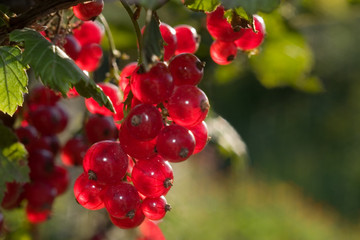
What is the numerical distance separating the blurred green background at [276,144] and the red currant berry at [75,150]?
36 cm

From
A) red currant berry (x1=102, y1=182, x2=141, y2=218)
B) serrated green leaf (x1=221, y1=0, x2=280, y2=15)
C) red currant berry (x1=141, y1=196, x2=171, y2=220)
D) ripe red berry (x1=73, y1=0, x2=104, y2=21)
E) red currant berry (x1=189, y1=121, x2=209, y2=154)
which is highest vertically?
serrated green leaf (x1=221, y1=0, x2=280, y2=15)

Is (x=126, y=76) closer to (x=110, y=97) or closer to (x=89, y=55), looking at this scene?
(x=110, y=97)

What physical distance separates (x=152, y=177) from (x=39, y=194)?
0.41 metres

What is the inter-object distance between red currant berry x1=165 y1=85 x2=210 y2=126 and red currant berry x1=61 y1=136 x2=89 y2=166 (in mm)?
368

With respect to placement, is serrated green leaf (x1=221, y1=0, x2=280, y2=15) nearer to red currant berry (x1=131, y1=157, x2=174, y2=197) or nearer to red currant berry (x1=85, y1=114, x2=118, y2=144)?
red currant berry (x1=131, y1=157, x2=174, y2=197)

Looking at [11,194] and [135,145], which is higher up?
[135,145]

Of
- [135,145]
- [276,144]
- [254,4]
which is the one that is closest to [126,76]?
[135,145]

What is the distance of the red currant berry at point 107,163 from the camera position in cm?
64

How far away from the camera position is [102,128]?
848mm

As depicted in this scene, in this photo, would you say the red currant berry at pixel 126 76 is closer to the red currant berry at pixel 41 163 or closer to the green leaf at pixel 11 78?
the green leaf at pixel 11 78

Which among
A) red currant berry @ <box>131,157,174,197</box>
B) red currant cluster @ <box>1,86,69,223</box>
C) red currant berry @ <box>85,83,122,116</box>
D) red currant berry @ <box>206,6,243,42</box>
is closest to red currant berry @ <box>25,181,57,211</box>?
red currant cluster @ <box>1,86,69,223</box>

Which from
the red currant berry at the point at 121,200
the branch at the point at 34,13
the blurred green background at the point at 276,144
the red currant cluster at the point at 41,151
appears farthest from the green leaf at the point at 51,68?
the blurred green background at the point at 276,144

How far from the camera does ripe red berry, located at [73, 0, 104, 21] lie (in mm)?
630

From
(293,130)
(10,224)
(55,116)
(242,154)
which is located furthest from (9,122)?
(293,130)
